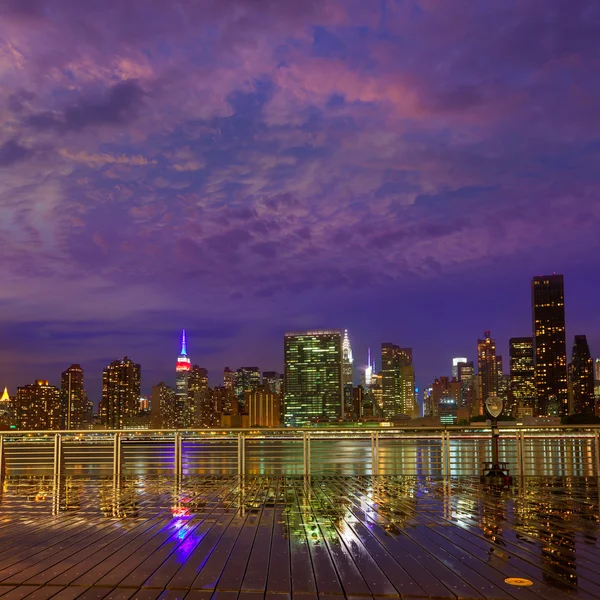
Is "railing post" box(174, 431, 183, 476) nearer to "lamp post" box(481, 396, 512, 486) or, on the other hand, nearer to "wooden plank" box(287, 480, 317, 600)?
"lamp post" box(481, 396, 512, 486)

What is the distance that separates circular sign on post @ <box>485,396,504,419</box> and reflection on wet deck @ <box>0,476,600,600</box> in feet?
6.07

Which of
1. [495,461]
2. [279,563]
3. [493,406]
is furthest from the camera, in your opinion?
[493,406]

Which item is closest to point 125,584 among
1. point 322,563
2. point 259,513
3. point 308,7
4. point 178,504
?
point 322,563

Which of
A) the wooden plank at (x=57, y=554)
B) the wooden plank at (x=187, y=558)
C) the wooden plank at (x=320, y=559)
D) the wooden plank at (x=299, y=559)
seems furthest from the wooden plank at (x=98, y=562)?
the wooden plank at (x=320, y=559)

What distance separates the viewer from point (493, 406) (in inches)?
520

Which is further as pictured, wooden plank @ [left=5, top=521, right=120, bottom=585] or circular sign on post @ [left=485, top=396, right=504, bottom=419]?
circular sign on post @ [left=485, top=396, right=504, bottom=419]

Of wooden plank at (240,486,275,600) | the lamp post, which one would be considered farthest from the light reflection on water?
wooden plank at (240,486,275,600)

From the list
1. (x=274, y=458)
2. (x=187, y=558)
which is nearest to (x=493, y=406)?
(x=274, y=458)

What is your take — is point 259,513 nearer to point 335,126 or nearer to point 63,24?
point 63,24

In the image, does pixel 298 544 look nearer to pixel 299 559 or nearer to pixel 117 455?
pixel 299 559

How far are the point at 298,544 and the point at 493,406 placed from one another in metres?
7.81

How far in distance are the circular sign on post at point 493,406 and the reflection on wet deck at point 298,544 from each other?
1.85 m

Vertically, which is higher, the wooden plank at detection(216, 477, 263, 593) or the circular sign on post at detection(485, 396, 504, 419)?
the circular sign on post at detection(485, 396, 504, 419)

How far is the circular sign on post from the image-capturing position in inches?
519
